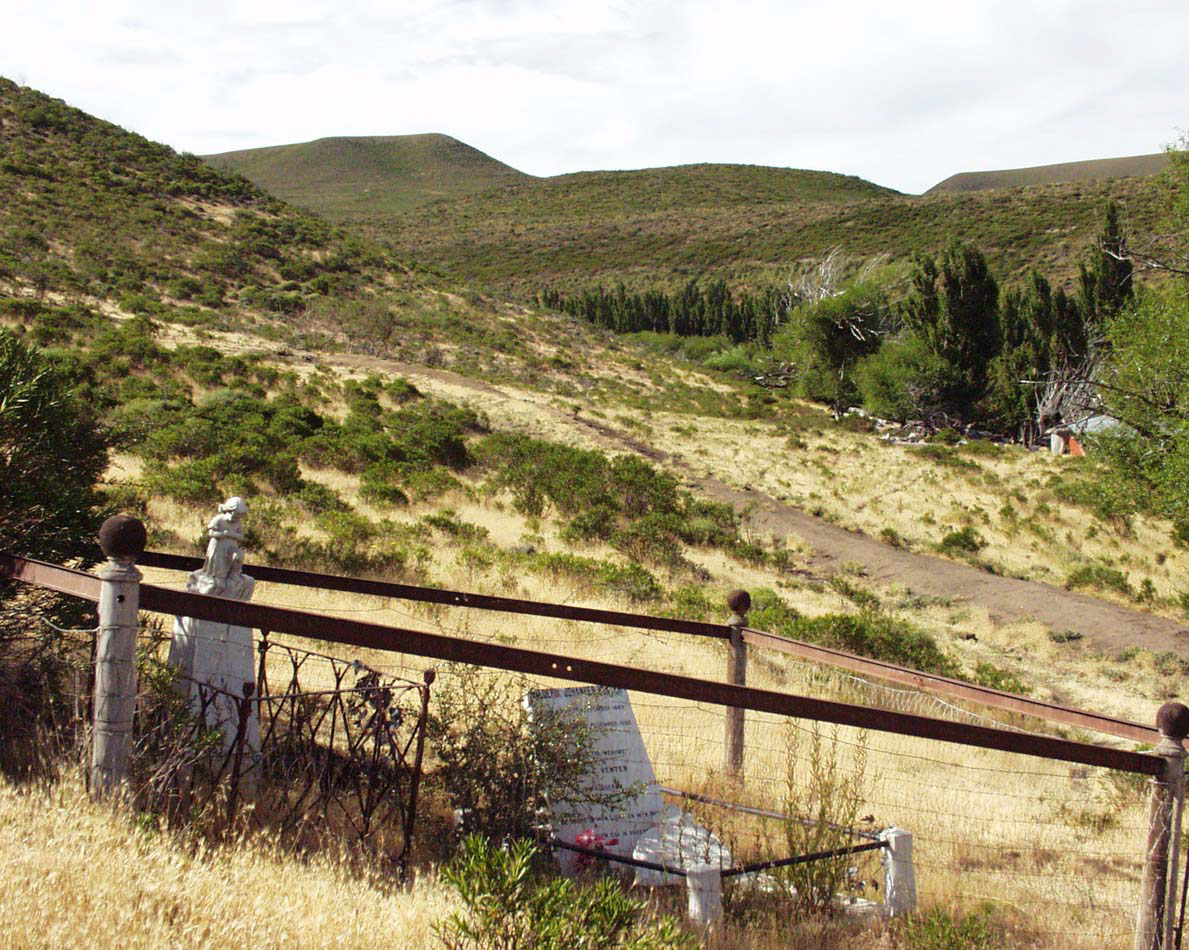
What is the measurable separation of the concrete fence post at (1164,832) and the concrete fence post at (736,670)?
2.18 m

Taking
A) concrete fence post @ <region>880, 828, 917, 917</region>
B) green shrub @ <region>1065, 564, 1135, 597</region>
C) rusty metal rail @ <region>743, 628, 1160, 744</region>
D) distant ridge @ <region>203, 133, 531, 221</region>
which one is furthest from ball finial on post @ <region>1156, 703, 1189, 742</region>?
distant ridge @ <region>203, 133, 531, 221</region>

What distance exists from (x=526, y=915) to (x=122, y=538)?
1.70 m

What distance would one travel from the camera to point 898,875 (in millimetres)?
4160

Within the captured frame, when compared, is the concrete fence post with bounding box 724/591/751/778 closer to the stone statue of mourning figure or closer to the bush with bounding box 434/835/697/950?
the stone statue of mourning figure

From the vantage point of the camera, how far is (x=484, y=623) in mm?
8773

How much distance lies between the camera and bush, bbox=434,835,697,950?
257cm

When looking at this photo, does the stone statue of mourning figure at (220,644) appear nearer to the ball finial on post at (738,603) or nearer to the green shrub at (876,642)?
the ball finial on post at (738,603)

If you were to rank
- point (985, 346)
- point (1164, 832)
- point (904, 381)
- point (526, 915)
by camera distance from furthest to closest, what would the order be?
point (985, 346) < point (904, 381) < point (1164, 832) < point (526, 915)

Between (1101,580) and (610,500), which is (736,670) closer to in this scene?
(610,500)

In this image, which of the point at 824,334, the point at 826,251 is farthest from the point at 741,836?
the point at 826,251

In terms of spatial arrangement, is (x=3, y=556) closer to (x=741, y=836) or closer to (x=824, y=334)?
(x=741, y=836)

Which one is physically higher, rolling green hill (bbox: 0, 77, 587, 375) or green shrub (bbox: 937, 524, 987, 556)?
rolling green hill (bbox: 0, 77, 587, 375)

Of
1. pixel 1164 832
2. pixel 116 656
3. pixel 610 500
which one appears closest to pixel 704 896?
pixel 1164 832

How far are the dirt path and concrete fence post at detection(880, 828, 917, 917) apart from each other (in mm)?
12128
